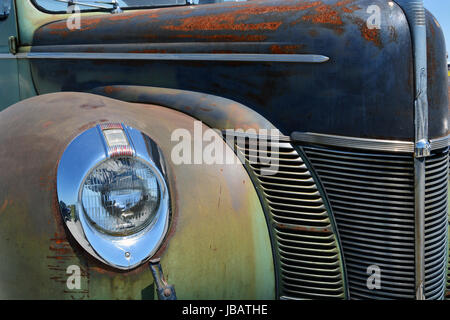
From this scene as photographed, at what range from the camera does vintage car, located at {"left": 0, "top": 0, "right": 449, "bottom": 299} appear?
1528 mm

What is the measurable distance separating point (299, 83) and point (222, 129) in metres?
0.42

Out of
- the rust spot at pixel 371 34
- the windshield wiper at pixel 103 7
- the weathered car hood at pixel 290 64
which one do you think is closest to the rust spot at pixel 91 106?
the weathered car hood at pixel 290 64

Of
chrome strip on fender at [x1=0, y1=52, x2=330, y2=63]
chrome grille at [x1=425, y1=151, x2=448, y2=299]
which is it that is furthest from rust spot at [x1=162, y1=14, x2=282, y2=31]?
chrome grille at [x1=425, y1=151, x2=448, y2=299]

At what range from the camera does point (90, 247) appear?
1.49m

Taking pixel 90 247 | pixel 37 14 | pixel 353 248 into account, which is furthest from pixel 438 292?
pixel 37 14

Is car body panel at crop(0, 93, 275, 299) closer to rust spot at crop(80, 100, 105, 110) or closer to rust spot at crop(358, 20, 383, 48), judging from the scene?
rust spot at crop(80, 100, 105, 110)

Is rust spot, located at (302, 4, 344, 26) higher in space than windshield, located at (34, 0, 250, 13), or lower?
lower

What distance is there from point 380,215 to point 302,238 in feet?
1.13

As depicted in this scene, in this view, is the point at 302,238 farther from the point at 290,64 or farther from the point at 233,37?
the point at 233,37

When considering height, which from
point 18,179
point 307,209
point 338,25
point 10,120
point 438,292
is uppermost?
point 338,25

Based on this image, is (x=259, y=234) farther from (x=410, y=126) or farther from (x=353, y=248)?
(x=410, y=126)

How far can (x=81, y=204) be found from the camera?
1473 millimetres

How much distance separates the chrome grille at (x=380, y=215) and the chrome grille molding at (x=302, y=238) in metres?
0.06

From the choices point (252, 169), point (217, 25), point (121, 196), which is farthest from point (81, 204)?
point (217, 25)
